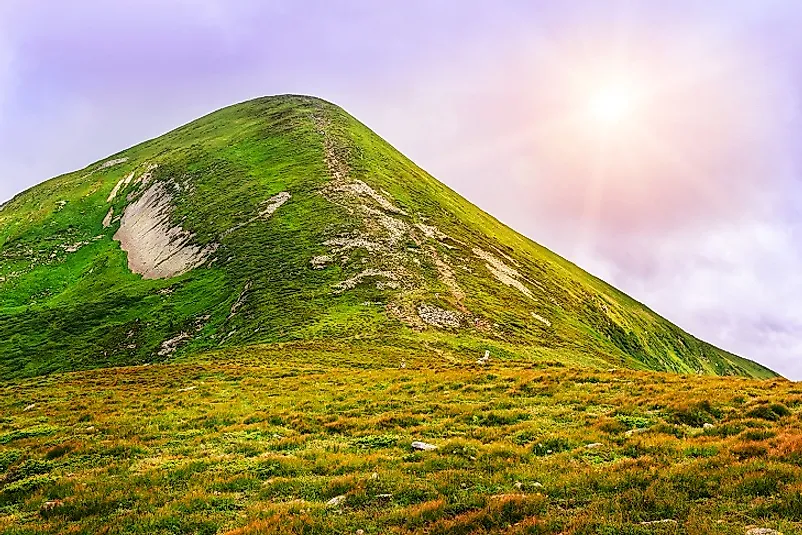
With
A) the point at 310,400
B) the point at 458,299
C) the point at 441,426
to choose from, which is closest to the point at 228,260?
the point at 458,299

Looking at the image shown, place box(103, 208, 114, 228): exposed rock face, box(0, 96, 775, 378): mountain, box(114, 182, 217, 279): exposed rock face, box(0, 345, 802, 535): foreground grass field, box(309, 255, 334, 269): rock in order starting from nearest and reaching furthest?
box(0, 345, 802, 535): foreground grass field → box(0, 96, 775, 378): mountain → box(309, 255, 334, 269): rock → box(114, 182, 217, 279): exposed rock face → box(103, 208, 114, 228): exposed rock face

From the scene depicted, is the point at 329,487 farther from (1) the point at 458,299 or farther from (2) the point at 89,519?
(1) the point at 458,299

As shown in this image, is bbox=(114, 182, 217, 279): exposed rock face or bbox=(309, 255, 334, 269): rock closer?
bbox=(309, 255, 334, 269): rock

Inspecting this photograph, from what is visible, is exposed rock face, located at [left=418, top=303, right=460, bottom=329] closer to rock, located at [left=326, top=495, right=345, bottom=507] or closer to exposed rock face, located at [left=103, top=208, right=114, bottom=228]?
rock, located at [left=326, top=495, right=345, bottom=507]

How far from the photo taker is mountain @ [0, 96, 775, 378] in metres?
62.8

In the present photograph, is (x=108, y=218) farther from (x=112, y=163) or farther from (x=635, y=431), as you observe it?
(x=635, y=431)

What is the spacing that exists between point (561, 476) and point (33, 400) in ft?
110

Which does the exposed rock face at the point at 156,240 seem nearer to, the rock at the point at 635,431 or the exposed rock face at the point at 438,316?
the exposed rock face at the point at 438,316

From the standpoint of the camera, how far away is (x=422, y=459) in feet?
55.9

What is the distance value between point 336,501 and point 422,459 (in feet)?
12.3

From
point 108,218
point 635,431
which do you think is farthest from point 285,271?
point 108,218

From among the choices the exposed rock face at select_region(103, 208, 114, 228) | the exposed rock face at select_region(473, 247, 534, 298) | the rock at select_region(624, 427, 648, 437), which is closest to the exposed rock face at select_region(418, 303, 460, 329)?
the exposed rock face at select_region(473, 247, 534, 298)

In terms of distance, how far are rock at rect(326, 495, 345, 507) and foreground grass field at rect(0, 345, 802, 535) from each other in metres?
0.10

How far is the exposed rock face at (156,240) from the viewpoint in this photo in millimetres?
90169
